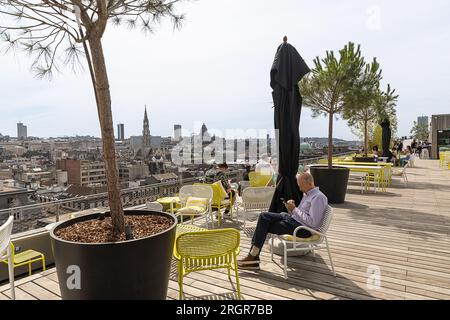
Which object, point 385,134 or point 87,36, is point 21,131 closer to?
point 385,134

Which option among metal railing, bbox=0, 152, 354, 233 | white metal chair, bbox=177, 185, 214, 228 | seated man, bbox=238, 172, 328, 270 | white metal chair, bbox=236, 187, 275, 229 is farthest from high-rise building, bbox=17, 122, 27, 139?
seated man, bbox=238, 172, 328, 270

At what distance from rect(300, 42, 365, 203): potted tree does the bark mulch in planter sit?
201 inches

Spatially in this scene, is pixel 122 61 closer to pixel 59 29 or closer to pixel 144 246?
pixel 59 29

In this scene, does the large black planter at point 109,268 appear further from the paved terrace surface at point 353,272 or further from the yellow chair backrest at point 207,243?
the paved terrace surface at point 353,272

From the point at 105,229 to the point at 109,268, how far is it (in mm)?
503

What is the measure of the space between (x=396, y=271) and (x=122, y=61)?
3603mm

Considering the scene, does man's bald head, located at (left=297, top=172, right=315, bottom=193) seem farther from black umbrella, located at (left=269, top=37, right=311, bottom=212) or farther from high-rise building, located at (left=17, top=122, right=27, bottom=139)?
high-rise building, located at (left=17, top=122, right=27, bottom=139)

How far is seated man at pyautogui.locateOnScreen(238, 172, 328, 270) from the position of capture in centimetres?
317

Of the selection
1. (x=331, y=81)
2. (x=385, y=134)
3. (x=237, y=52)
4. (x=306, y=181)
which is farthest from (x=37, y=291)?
(x=385, y=134)

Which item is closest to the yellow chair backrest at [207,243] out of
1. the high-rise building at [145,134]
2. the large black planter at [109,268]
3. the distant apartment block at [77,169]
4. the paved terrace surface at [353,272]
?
the large black planter at [109,268]

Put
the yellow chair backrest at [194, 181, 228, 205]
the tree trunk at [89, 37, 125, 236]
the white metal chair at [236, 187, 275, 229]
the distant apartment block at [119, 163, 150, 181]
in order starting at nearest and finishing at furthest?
the tree trunk at [89, 37, 125, 236]
the white metal chair at [236, 187, 275, 229]
the yellow chair backrest at [194, 181, 228, 205]
the distant apartment block at [119, 163, 150, 181]

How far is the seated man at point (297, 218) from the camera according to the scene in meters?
3.17

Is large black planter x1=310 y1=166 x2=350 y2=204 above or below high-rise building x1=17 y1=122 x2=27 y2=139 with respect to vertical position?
below
